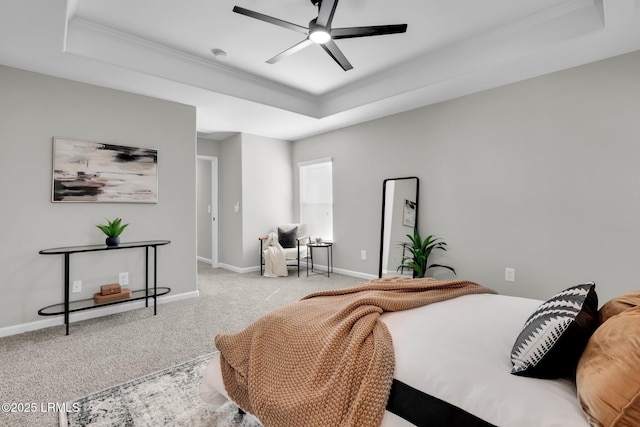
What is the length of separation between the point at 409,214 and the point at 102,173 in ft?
12.0

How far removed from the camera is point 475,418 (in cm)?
96

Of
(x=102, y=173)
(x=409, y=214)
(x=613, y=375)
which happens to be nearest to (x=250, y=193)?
(x=102, y=173)

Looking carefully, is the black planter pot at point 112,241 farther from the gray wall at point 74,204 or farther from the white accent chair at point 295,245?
the white accent chair at point 295,245

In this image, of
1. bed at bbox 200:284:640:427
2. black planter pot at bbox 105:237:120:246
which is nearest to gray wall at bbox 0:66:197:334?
black planter pot at bbox 105:237:120:246

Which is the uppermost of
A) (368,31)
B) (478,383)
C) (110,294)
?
(368,31)

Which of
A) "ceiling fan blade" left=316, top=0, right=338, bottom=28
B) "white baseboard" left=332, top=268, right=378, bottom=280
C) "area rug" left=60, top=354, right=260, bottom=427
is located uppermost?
"ceiling fan blade" left=316, top=0, right=338, bottom=28

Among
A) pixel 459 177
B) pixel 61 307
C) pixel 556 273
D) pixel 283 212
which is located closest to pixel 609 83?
pixel 459 177

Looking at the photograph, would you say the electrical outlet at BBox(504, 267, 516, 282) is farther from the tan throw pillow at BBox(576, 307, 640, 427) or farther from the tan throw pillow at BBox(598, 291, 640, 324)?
the tan throw pillow at BBox(576, 307, 640, 427)

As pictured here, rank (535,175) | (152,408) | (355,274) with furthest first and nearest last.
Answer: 1. (355,274)
2. (535,175)
3. (152,408)

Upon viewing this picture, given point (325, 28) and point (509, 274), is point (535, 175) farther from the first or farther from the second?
point (325, 28)

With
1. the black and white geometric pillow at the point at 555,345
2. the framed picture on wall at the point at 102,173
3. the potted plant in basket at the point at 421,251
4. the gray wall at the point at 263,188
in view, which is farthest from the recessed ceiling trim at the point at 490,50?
the framed picture on wall at the point at 102,173

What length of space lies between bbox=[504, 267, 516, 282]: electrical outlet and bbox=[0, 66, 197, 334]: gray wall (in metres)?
3.68

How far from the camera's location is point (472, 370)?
1.08 meters

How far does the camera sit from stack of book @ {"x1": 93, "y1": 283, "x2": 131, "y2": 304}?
124 inches
